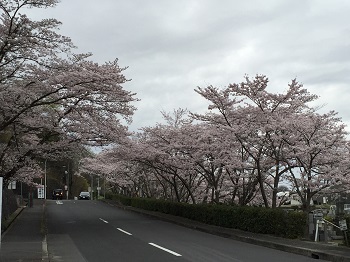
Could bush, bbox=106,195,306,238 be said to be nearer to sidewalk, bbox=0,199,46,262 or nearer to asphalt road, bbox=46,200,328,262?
asphalt road, bbox=46,200,328,262

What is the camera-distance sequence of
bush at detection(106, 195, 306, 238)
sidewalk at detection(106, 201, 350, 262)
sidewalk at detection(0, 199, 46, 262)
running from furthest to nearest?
bush at detection(106, 195, 306, 238) < sidewalk at detection(106, 201, 350, 262) < sidewalk at detection(0, 199, 46, 262)

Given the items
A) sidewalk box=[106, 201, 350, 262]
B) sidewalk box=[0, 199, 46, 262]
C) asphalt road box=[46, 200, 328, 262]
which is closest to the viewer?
sidewalk box=[0, 199, 46, 262]

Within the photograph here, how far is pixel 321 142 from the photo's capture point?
53.8 feet

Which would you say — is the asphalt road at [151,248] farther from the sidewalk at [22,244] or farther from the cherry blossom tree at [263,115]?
the cherry blossom tree at [263,115]

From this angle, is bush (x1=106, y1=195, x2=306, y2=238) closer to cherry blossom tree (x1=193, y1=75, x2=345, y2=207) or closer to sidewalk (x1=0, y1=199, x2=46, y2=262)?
cherry blossom tree (x1=193, y1=75, x2=345, y2=207)

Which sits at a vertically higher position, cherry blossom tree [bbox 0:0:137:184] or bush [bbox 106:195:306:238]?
cherry blossom tree [bbox 0:0:137:184]

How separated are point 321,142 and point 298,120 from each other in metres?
1.26

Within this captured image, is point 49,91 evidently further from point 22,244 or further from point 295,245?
point 295,245

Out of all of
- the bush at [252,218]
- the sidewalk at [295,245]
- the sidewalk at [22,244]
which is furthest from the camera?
the bush at [252,218]

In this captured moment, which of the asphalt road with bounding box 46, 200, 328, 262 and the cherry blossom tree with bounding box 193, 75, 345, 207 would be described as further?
the cherry blossom tree with bounding box 193, 75, 345, 207

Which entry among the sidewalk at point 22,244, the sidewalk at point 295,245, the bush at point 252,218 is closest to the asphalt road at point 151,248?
the sidewalk at point 295,245

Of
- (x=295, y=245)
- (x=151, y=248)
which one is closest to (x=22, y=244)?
(x=151, y=248)

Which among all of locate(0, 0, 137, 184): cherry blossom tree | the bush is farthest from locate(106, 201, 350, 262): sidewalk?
locate(0, 0, 137, 184): cherry blossom tree

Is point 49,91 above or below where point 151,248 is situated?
above
